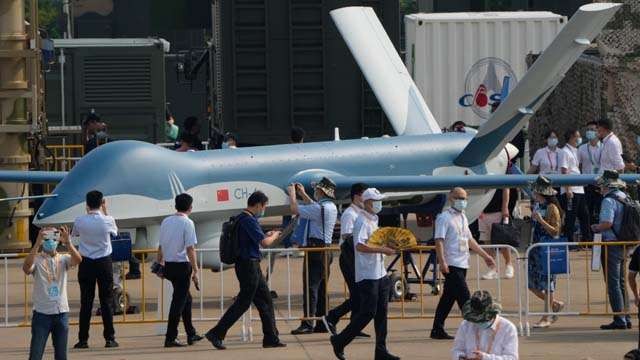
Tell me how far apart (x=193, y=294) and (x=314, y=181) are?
195 cm

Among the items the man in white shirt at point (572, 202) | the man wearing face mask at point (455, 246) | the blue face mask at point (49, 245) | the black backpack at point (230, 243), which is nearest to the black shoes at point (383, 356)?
the man wearing face mask at point (455, 246)

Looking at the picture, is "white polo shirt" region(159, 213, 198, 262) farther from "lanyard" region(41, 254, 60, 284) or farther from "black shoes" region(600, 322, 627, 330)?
"black shoes" region(600, 322, 627, 330)

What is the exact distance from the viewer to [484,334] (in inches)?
430

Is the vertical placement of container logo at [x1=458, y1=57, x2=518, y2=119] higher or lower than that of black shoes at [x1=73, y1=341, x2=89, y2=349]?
higher

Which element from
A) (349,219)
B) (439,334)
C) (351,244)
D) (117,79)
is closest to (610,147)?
(439,334)

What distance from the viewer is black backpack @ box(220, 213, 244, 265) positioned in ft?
49.2

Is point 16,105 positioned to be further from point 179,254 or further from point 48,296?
point 48,296

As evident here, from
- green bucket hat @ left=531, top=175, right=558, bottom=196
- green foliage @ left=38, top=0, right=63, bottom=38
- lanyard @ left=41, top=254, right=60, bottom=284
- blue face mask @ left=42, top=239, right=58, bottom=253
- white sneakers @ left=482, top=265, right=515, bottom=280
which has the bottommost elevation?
white sneakers @ left=482, top=265, right=515, bottom=280

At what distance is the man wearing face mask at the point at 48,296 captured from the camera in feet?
44.5

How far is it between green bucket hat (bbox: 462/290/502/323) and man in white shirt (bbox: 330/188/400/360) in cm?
342

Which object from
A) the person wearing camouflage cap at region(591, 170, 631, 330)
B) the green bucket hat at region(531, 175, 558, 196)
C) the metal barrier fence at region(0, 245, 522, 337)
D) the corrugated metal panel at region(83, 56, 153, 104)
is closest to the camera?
the person wearing camouflage cap at region(591, 170, 631, 330)

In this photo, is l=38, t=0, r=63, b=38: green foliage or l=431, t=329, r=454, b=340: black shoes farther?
l=38, t=0, r=63, b=38: green foliage

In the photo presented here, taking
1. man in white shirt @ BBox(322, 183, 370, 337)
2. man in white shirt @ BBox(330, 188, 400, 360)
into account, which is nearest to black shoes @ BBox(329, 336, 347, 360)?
man in white shirt @ BBox(330, 188, 400, 360)

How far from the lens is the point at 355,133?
27625 millimetres
